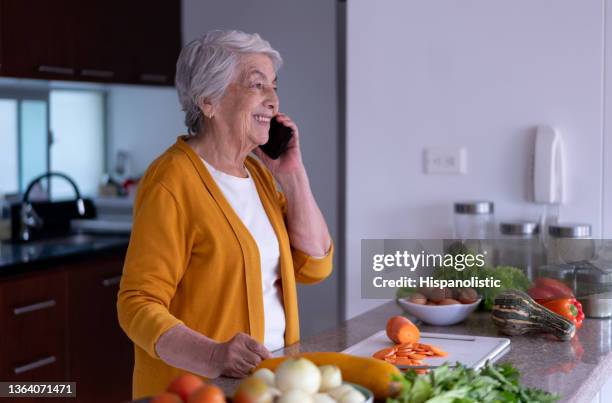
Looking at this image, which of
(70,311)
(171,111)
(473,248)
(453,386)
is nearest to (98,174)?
(171,111)

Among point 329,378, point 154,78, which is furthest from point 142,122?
point 329,378

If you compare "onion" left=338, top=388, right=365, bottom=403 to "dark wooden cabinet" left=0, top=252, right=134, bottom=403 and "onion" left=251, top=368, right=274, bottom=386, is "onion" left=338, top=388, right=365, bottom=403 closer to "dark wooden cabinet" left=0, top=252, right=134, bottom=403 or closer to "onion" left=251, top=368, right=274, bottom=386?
→ "onion" left=251, top=368, right=274, bottom=386

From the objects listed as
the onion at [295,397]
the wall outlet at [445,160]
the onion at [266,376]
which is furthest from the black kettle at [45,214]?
the onion at [295,397]

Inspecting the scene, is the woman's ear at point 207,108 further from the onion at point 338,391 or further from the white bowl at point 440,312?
the onion at point 338,391

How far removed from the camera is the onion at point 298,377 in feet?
4.20

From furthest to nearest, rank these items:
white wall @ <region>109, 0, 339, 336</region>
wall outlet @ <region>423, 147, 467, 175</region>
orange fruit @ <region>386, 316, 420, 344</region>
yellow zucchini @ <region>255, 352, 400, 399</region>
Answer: white wall @ <region>109, 0, 339, 336</region>, wall outlet @ <region>423, 147, 467, 175</region>, orange fruit @ <region>386, 316, 420, 344</region>, yellow zucchini @ <region>255, 352, 400, 399</region>

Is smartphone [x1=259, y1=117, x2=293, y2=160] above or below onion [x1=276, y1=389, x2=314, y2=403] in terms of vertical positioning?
above

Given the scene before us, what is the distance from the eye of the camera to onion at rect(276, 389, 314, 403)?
1.23 m

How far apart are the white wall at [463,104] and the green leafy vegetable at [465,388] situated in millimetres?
1272

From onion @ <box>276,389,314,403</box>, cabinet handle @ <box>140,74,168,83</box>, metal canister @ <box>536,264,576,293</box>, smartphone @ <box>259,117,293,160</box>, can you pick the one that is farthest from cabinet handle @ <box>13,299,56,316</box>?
onion @ <box>276,389,314,403</box>

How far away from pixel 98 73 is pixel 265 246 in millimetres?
2189

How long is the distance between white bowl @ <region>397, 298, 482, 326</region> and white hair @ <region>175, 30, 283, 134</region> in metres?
0.79

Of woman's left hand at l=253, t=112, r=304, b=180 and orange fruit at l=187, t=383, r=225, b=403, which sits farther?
woman's left hand at l=253, t=112, r=304, b=180

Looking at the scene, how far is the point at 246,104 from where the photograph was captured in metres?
2.07
